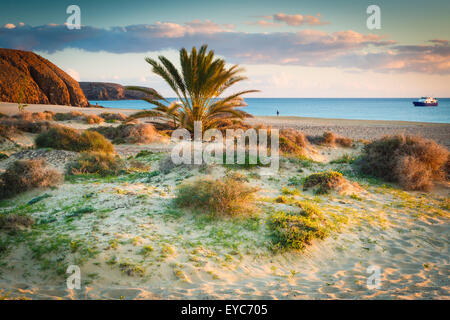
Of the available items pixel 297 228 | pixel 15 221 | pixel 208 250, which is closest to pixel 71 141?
pixel 15 221

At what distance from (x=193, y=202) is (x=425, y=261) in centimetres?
438

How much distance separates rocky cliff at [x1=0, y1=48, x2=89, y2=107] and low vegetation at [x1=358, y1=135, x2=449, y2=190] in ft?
114

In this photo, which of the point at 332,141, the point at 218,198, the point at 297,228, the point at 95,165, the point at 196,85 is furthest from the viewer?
the point at 332,141

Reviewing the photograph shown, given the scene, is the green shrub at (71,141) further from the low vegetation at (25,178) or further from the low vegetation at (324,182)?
the low vegetation at (324,182)

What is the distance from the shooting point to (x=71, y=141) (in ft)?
37.2

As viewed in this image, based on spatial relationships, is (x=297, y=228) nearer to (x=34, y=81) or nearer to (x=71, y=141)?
(x=71, y=141)

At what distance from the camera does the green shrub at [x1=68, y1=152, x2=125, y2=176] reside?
8.64 m

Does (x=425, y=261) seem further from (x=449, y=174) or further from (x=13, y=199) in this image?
(x=13, y=199)

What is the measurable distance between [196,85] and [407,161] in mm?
8812

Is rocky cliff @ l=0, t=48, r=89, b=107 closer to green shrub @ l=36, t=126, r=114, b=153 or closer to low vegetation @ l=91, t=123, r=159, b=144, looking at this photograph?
low vegetation @ l=91, t=123, r=159, b=144

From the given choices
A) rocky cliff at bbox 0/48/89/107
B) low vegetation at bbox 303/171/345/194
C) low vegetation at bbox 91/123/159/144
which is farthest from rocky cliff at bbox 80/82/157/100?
low vegetation at bbox 303/171/345/194

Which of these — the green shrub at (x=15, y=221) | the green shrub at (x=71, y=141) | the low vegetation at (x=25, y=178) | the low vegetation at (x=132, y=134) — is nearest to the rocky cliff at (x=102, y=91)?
the low vegetation at (x=132, y=134)

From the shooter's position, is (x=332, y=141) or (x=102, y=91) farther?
(x=102, y=91)

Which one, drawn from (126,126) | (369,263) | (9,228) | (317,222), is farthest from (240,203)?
(126,126)
